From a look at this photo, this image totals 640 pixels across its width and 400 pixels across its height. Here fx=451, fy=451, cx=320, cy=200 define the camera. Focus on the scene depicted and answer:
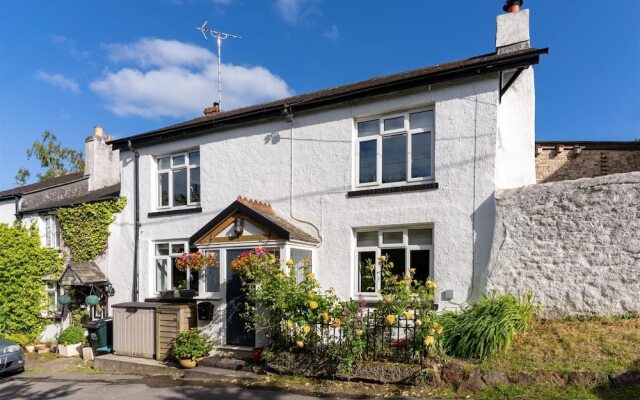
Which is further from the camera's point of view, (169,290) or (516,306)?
(169,290)

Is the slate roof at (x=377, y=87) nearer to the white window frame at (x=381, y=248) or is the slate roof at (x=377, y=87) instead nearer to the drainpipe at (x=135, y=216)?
the drainpipe at (x=135, y=216)

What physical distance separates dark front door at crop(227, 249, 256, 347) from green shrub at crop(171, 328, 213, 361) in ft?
2.06

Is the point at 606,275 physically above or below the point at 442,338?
above

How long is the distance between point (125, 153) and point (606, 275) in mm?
13206

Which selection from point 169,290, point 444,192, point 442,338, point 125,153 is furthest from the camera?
point 125,153

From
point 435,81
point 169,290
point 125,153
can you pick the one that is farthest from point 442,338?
point 125,153

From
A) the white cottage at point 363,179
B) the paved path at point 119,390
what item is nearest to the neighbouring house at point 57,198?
the white cottage at point 363,179

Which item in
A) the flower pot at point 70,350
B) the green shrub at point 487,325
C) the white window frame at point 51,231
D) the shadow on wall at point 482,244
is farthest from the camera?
the white window frame at point 51,231

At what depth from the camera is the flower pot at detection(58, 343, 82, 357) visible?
42.8 ft

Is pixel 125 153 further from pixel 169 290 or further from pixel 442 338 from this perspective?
pixel 442 338

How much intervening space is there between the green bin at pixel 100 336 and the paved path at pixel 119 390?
1528 millimetres

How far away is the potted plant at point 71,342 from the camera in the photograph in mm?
13075

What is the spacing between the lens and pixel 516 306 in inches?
320

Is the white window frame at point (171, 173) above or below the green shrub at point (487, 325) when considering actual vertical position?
above
